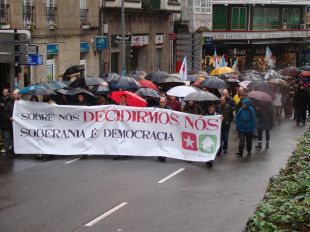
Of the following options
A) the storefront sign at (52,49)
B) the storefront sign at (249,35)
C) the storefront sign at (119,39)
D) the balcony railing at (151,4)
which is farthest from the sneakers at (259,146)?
the storefront sign at (249,35)

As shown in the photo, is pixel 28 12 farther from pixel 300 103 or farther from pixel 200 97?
pixel 200 97

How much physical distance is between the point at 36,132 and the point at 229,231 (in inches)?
315

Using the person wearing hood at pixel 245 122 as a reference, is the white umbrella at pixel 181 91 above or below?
above

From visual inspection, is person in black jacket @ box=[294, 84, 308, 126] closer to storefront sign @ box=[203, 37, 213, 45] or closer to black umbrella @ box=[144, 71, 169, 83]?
black umbrella @ box=[144, 71, 169, 83]

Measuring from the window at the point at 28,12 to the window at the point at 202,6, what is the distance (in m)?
22.3

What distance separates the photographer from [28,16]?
27.7m

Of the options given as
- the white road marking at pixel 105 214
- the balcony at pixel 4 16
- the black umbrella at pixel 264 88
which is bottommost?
the white road marking at pixel 105 214

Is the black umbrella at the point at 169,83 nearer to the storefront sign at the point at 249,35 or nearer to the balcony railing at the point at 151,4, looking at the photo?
the balcony railing at the point at 151,4

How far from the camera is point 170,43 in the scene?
150 feet

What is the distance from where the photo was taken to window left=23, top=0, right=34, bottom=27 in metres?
27.4

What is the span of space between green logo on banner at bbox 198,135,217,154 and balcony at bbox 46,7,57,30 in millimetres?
15000

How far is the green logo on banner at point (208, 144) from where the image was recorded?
1625cm

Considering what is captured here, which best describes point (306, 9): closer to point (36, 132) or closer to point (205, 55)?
point (205, 55)

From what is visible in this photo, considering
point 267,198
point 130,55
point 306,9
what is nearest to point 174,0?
point 130,55
